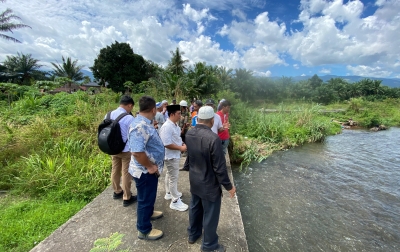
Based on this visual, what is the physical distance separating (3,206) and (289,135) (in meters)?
11.0

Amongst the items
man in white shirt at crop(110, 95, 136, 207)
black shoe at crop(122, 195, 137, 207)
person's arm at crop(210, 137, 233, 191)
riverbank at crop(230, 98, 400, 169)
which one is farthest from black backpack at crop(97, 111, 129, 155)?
riverbank at crop(230, 98, 400, 169)

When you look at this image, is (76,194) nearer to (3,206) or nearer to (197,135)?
(3,206)

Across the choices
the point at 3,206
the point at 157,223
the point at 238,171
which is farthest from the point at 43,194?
the point at 238,171

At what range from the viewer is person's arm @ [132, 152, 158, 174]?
2.06 meters

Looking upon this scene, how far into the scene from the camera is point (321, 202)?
16.3 ft

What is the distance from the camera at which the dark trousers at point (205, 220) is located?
7.00ft

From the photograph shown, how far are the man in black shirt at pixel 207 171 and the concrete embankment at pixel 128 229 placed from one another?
0.39 meters

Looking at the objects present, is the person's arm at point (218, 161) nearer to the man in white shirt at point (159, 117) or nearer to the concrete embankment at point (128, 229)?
the concrete embankment at point (128, 229)

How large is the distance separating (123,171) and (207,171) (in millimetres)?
1515

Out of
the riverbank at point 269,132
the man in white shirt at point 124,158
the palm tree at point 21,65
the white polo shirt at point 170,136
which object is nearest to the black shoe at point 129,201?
the man in white shirt at point 124,158

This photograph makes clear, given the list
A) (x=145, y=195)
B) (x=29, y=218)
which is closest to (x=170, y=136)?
(x=145, y=195)

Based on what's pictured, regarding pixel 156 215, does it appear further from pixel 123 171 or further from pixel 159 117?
pixel 159 117

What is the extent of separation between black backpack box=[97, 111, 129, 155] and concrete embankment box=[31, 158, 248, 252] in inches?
40.9

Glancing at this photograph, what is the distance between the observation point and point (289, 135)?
1070 cm
